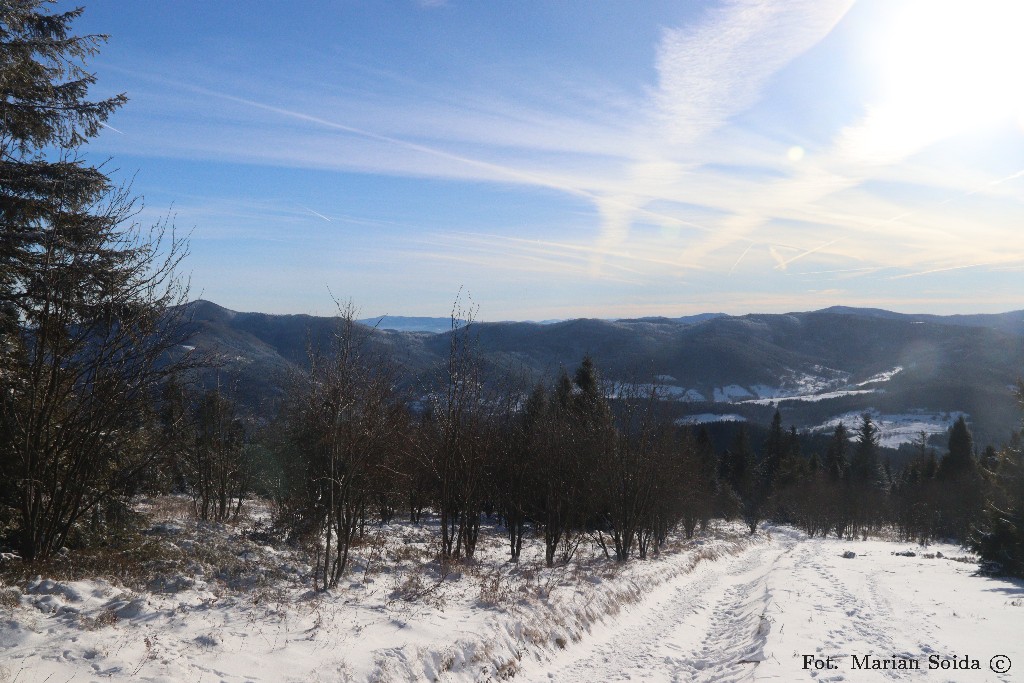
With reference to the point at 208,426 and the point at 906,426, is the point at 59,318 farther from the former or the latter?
the point at 906,426

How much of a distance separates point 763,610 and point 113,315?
48.3ft

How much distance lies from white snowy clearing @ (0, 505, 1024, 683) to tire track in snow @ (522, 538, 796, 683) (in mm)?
54

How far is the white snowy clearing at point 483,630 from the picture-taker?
6934 mm

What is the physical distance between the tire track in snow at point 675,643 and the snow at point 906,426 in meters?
168

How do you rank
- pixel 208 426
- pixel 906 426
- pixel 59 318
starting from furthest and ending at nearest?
pixel 906 426 < pixel 208 426 < pixel 59 318

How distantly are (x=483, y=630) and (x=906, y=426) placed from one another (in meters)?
214

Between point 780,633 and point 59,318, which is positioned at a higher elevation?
point 59,318

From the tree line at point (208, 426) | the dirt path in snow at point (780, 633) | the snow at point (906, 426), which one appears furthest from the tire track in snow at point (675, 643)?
the snow at point (906, 426)

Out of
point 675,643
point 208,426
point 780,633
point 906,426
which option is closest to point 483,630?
point 675,643

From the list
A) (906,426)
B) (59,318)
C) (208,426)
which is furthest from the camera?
(906,426)

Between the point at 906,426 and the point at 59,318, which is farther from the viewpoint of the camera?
the point at 906,426

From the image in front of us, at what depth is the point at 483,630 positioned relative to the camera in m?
9.67

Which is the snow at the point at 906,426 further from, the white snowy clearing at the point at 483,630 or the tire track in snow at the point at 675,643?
the white snowy clearing at the point at 483,630

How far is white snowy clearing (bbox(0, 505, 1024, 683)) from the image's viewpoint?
6934mm
